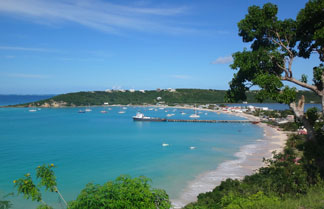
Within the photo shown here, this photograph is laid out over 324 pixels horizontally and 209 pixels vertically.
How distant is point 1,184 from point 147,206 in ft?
70.4

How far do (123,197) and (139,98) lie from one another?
16660 cm

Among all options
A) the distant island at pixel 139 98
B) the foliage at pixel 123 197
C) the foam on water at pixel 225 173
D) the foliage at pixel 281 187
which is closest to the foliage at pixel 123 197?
the foliage at pixel 123 197

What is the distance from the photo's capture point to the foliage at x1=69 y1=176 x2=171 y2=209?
7.14 meters

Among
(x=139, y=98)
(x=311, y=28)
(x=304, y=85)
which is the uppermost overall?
(x=311, y=28)

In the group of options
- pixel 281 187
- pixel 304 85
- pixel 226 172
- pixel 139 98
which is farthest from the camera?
pixel 139 98

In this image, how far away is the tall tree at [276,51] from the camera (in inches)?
359

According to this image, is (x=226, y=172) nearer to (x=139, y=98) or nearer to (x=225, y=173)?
(x=225, y=173)

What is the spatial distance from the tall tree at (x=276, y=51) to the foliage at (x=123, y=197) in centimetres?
519

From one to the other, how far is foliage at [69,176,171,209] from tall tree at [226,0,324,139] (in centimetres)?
519

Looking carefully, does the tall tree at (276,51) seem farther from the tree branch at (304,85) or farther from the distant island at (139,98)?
the distant island at (139,98)

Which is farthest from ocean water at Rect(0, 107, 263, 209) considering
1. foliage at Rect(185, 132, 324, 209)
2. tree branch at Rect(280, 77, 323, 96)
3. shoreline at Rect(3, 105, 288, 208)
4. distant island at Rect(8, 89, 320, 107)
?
distant island at Rect(8, 89, 320, 107)

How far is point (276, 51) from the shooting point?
9.80 metres

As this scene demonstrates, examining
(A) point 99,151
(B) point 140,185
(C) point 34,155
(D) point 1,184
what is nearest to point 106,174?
(D) point 1,184

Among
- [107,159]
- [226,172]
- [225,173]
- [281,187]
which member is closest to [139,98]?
[107,159]
